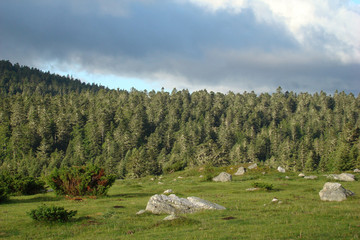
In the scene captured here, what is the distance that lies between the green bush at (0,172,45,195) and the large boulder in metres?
19.9

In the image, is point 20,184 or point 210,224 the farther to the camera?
point 20,184

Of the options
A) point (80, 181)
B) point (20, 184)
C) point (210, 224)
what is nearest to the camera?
point (210, 224)

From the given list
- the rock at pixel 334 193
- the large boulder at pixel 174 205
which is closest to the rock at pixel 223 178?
the rock at pixel 334 193

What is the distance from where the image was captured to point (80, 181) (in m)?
31.2

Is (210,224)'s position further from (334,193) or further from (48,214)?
(334,193)

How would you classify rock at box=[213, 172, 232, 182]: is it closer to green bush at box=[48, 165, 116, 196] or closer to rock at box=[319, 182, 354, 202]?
green bush at box=[48, 165, 116, 196]

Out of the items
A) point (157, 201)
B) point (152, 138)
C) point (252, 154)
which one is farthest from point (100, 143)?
point (157, 201)

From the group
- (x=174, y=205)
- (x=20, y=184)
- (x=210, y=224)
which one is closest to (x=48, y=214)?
(x=174, y=205)

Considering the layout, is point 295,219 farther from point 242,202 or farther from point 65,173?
point 65,173

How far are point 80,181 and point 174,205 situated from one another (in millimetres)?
13575

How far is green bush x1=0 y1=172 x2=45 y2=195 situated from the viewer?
34.2m

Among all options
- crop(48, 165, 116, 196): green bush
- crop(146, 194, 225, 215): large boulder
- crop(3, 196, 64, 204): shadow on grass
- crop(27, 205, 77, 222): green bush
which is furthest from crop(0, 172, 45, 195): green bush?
crop(146, 194, 225, 215): large boulder

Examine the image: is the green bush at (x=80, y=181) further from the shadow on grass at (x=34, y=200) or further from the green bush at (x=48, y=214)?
the green bush at (x=48, y=214)

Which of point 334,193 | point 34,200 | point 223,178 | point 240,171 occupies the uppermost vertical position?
point 334,193
